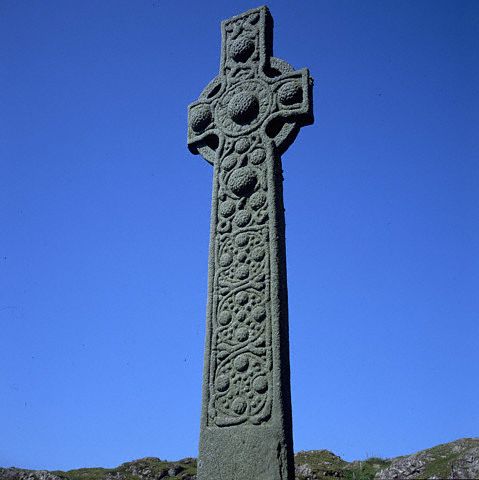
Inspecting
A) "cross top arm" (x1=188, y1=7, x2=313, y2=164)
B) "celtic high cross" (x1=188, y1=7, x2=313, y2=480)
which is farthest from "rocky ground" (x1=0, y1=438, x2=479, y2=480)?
"cross top arm" (x1=188, y1=7, x2=313, y2=164)

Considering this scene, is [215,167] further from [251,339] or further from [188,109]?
[251,339]

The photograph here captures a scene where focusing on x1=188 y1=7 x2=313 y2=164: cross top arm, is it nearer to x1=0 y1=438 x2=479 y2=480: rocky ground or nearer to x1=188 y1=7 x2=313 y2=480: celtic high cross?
x1=188 y1=7 x2=313 y2=480: celtic high cross

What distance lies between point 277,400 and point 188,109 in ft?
10.4

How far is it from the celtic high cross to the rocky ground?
1880 mm

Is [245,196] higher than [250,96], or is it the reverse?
[250,96]

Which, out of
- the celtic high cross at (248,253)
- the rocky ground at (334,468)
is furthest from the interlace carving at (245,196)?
the rocky ground at (334,468)

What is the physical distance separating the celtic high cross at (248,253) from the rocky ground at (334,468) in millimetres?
1880

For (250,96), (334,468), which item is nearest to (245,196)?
(250,96)

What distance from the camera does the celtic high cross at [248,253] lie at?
168 inches

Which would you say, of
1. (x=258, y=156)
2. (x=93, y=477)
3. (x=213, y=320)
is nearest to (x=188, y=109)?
(x=258, y=156)

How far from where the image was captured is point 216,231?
5266 mm

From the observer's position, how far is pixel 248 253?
4973 millimetres

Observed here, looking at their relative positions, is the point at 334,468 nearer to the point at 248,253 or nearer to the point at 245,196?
the point at 248,253

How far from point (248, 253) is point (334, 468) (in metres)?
2.79
